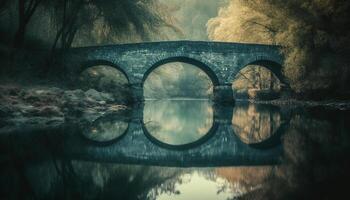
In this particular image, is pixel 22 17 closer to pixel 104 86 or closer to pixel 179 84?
pixel 104 86

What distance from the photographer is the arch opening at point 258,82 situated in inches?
1083

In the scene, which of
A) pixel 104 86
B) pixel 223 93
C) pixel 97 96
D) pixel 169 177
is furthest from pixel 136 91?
pixel 169 177

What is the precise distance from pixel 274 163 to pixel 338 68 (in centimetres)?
1532

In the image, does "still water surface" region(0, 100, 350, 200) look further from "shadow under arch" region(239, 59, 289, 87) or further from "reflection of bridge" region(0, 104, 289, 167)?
"shadow under arch" region(239, 59, 289, 87)

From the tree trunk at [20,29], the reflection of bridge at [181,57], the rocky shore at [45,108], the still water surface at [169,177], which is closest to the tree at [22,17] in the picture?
the tree trunk at [20,29]

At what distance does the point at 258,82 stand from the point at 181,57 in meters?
9.75

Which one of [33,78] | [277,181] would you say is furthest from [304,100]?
[277,181]

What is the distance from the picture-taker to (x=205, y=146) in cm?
951

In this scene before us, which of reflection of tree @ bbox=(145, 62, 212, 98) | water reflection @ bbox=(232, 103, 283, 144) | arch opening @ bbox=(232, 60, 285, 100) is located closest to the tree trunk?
water reflection @ bbox=(232, 103, 283, 144)

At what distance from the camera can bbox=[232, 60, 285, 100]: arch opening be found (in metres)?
27.5

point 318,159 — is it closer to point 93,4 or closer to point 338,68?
point 338,68

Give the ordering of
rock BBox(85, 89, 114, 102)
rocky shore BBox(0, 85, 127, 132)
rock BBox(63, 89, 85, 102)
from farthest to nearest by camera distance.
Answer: rock BBox(85, 89, 114, 102), rock BBox(63, 89, 85, 102), rocky shore BBox(0, 85, 127, 132)

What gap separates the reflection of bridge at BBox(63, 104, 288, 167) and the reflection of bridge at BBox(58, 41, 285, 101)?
1365 centimetres

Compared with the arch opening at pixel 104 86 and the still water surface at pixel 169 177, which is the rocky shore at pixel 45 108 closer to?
the arch opening at pixel 104 86
